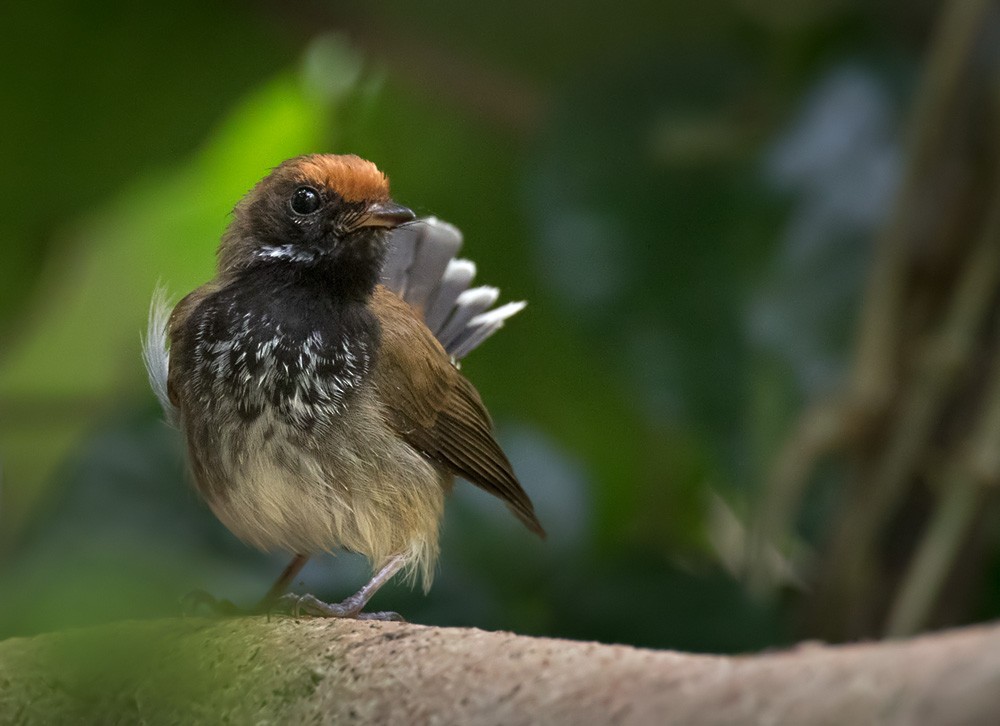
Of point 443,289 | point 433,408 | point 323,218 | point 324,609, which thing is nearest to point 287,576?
point 324,609

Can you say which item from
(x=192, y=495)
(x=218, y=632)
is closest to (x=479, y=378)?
(x=192, y=495)

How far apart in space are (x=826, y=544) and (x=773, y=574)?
18cm

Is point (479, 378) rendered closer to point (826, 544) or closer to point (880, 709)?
point (826, 544)

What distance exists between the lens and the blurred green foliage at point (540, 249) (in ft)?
11.3

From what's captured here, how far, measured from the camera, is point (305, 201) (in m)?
2.90

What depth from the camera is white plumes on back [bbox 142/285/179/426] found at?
3.07 metres

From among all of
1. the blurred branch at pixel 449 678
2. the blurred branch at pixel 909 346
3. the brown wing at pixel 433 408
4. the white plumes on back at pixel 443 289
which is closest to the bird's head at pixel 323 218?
the brown wing at pixel 433 408

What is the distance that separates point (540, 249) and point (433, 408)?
2.86 feet

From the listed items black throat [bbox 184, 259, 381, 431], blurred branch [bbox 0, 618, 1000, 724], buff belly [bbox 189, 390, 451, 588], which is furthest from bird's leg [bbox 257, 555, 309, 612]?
blurred branch [bbox 0, 618, 1000, 724]

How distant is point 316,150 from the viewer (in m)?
3.69

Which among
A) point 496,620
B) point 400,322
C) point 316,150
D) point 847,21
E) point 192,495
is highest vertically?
point 847,21

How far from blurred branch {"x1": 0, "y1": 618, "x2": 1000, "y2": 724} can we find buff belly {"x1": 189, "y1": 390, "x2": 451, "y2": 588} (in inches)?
20.0

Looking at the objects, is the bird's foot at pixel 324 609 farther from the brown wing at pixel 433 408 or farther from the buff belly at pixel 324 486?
the brown wing at pixel 433 408

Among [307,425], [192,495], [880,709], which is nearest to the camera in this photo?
[880,709]
